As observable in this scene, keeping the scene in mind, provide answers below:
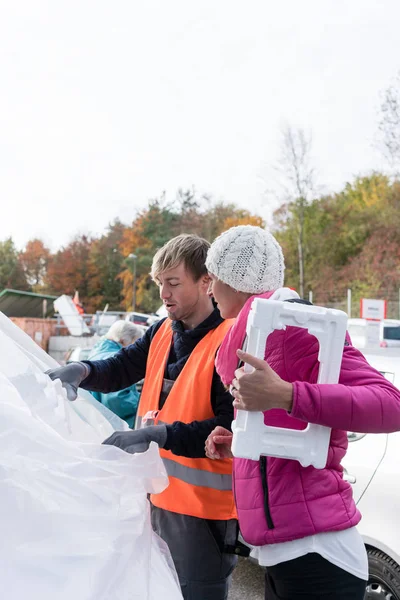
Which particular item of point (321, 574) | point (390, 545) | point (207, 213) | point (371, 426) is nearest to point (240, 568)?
point (390, 545)

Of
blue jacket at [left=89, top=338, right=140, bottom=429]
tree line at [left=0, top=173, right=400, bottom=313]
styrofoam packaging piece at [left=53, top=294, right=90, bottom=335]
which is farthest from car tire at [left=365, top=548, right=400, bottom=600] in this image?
tree line at [left=0, top=173, right=400, bottom=313]

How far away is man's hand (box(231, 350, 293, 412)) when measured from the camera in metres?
1.15

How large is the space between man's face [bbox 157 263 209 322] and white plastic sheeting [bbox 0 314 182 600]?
51 centimetres

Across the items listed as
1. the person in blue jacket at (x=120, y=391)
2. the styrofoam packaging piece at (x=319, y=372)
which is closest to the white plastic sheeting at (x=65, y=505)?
the styrofoam packaging piece at (x=319, y=372)

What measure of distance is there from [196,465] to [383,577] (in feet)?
4.66

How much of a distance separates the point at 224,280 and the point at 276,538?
2.07 feet

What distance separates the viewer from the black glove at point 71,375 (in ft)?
5.67

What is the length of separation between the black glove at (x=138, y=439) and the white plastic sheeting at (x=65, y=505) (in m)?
0.06

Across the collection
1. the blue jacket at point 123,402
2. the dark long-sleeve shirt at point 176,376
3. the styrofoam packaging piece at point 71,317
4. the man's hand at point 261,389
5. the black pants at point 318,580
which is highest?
the man's hand at point 261,389

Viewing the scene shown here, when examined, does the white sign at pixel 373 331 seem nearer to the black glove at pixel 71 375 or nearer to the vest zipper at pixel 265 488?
the black glove at pixel 71 375

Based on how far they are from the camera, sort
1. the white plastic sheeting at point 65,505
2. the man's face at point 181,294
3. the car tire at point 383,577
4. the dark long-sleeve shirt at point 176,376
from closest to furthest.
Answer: the white plastic sheeting at point 65,505 < the dark long-sleeve shirt at point 176,376 < the man's face at point 181,294 < the car tire at point 383,577

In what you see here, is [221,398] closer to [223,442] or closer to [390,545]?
[223,442]

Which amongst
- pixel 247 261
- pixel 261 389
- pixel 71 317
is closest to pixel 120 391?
pixel 247 261

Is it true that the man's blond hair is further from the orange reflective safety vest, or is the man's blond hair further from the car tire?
the car tire
